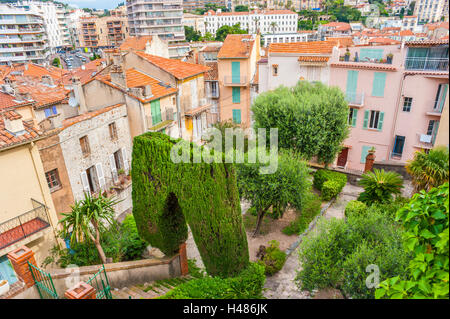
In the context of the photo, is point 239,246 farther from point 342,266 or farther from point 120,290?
point 120,290

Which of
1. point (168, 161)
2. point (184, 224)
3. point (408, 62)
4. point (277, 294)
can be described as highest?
point (408, 62)

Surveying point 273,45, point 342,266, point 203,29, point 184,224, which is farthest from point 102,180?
point 203,29

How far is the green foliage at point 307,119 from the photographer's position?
20.5 m

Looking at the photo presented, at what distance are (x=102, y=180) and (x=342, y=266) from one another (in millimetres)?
15976

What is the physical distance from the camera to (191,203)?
36.7ft

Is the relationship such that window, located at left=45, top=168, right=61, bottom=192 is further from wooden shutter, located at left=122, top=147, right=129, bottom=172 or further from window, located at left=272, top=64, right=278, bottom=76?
window, located at left=272, top=64, right=278, bottom=76

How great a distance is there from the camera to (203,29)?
138125 millimetres

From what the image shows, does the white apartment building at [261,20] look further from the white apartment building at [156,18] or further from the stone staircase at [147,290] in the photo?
the stone staircase at [147,290]

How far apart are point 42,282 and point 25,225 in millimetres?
4926

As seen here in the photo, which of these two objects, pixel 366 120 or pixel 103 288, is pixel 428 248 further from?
pixel 366 120

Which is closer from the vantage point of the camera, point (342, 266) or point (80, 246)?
point (342, 266)

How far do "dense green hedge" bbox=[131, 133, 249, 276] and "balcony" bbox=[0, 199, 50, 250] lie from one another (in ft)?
15.8

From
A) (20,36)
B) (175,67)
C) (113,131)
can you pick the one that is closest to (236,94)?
(175,67)

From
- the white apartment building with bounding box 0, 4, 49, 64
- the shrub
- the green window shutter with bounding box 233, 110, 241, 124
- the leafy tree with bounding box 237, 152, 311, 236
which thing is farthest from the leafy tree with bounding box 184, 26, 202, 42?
the shrub
